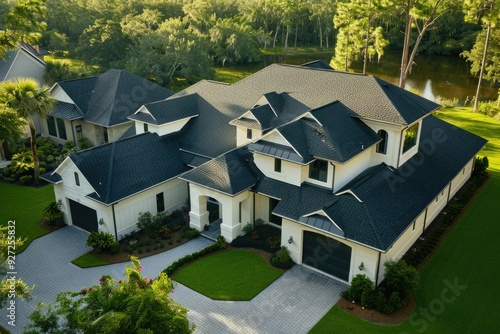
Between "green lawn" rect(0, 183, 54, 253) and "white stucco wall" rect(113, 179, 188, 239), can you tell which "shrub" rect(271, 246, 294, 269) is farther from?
"green lawn" rect(0, 183, 54, 253)

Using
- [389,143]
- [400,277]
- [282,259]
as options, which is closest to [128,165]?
[282,259]

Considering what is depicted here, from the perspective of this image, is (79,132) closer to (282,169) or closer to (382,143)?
(282,169)

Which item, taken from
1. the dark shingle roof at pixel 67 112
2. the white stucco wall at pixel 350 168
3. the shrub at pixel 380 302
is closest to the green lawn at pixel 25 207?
the dark shingle roof at pixel 67 112

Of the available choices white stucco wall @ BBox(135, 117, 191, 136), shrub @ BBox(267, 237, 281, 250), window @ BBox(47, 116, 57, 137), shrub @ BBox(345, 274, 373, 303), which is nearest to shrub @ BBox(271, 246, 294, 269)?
shrub @ BBox(267, 237, 281, 250)

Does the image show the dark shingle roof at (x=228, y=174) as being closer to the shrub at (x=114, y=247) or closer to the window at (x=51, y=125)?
the shrub at (x=114, y=247)

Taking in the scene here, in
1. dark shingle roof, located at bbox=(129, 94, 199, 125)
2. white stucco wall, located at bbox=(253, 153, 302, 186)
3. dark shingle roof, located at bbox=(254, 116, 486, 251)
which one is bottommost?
dark shingle roof, located at bbox=(254, 116, 486, 251)

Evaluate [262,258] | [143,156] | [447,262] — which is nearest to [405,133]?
[447,262]

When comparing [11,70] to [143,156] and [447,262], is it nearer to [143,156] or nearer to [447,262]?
[143,156]
